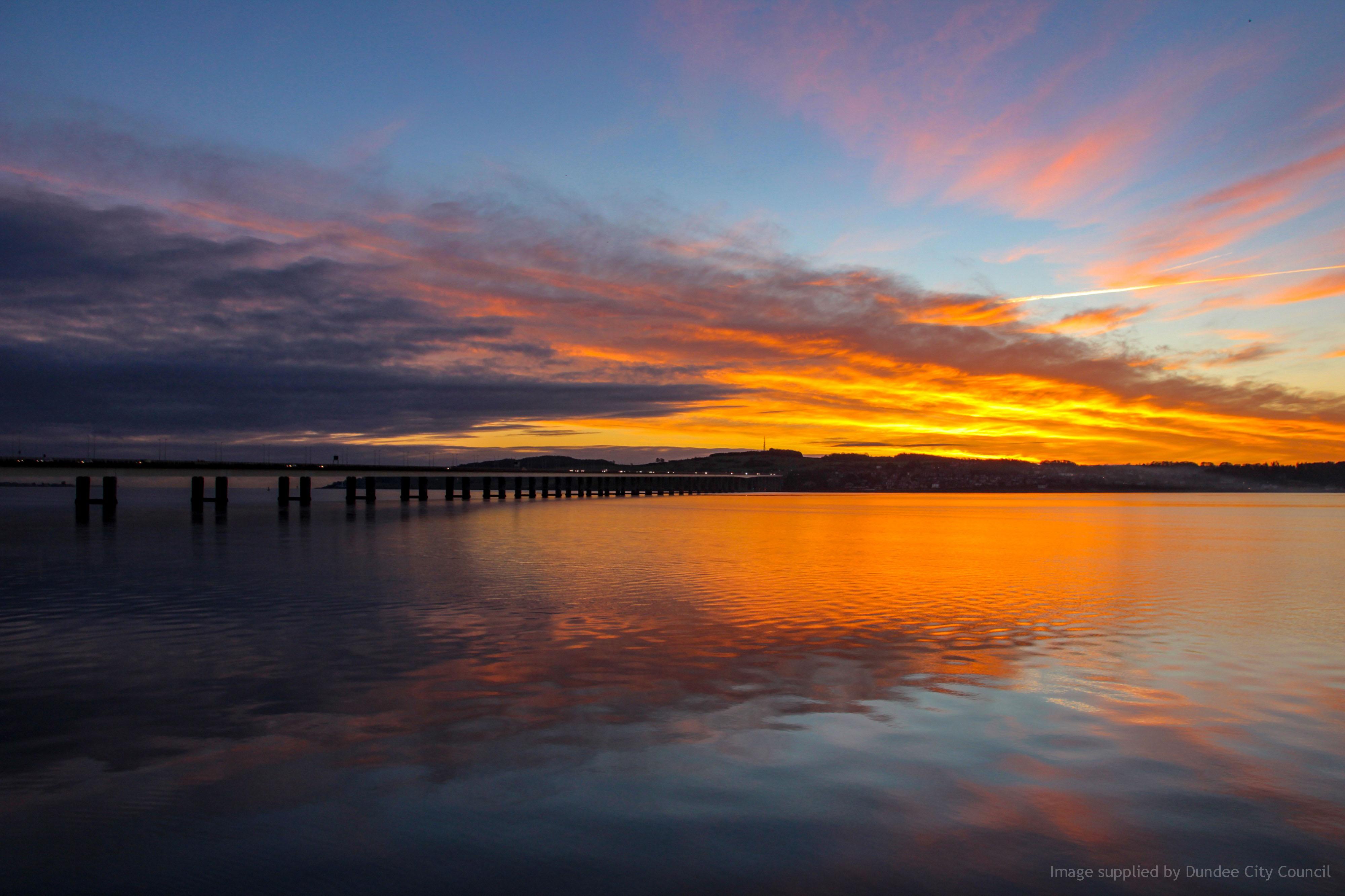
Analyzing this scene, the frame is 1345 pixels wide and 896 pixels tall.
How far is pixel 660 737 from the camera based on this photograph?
9906 mm

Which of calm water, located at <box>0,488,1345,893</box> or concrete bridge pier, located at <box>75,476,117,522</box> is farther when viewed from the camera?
concrete bridge pier, located at <box>75,476,117,522</box>

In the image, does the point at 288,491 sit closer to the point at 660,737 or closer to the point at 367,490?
the point at 367,490

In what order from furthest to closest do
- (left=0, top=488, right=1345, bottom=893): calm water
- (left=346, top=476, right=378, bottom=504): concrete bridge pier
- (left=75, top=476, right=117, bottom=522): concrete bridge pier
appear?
1. (left=346, top=476, right=378, bottom=504): concrete bridge pier
2. (left=75, top=476, right=117, bottom=522): concrete bridge pier
3. (left=0, top=488, right=1345, bottom=893): calm water

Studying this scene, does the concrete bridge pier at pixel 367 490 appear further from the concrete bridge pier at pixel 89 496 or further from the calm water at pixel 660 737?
the calm water at pixel 660 737

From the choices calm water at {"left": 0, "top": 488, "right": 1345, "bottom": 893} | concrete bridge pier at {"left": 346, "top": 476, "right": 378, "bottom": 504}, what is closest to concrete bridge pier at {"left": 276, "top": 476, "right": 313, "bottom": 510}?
concrete bridge pier at {"left": 346, "top": 476, "right": 378, "bottom": 504}

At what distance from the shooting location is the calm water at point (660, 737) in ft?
21.7

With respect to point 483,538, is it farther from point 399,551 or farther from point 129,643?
point 129,643

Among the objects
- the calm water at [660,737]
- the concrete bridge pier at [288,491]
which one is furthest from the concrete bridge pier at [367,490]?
the calm water at [660,737]

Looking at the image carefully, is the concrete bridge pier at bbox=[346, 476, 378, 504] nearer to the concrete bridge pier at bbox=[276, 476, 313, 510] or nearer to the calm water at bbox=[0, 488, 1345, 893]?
the concrete bridge pier at bbox=[276, 476, 313, 510]

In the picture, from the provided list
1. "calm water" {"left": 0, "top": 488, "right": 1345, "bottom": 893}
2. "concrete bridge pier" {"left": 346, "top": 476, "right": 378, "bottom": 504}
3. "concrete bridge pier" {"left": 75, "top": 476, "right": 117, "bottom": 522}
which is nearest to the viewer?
"calm water" {"left": 0, "top": 488, "right": 1345, "bottom": 893}

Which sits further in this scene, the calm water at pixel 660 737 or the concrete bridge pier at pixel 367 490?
the concrete bridge pier at pixel 367 490

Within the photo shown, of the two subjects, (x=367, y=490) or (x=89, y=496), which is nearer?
(x=89, y=496)

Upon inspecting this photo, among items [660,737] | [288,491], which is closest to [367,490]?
[288,491]

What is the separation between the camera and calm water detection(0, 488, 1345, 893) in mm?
6617
